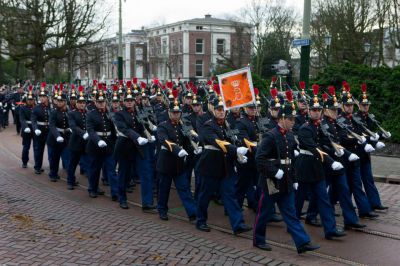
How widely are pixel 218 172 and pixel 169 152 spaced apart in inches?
43.9

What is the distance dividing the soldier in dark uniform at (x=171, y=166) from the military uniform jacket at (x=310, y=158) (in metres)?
1.94

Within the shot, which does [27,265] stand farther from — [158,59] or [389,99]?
[158,59]

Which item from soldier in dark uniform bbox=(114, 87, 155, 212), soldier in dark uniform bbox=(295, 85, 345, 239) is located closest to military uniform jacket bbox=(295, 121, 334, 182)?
soldier in dark uniform bbox=(295, 85, 345, 239)

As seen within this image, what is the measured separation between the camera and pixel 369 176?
934 cm

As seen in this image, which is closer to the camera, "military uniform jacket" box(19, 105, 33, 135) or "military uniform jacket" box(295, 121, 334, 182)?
"military uniform jacket" box(295, 121, 334, 182)

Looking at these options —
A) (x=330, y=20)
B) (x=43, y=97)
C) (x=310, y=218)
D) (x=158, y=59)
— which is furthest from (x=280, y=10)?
(x=310, y=218)

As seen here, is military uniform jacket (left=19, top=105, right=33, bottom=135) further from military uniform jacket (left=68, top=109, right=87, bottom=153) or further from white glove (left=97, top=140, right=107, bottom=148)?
white glove (left=97, top=140, right=107, bottom=148)

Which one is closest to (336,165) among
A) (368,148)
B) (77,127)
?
(368,148)

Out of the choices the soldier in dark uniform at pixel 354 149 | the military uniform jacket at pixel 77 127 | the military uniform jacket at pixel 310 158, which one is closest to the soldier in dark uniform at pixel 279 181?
the military uniform jacket at pixel 310 158

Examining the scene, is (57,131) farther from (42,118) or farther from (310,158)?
(310,158)

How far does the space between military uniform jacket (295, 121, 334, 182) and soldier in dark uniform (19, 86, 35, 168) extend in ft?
27.7

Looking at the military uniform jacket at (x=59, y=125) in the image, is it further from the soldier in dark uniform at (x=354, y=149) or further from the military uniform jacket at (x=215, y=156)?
the soldier in dark uniform at (x=354, y=149)

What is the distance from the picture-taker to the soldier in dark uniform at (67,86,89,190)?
1136 centimetres

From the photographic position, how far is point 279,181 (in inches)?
278
